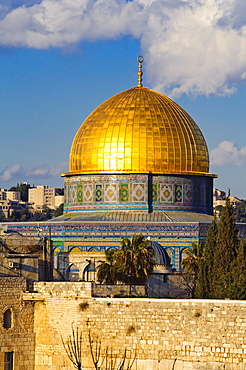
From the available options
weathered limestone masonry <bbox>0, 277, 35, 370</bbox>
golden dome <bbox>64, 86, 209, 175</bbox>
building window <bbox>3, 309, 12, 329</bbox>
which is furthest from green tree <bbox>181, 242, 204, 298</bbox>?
building window <bbox>3, 309, 12, 329</bbox>

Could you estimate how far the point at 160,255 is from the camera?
4016 centimetres

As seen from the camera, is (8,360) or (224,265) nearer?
(8,360)

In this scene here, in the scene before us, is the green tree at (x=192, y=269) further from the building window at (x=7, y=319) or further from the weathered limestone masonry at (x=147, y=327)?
the building window at (x=7, y=319)

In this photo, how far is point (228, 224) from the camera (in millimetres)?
31781

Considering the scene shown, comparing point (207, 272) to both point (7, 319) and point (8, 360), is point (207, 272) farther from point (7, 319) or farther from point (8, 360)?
point (8, 360)

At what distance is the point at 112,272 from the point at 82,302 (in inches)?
286

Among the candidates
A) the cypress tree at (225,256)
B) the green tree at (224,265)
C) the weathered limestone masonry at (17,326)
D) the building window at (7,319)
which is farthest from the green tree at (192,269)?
the building window at (7,319)

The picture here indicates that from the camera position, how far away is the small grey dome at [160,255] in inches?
1563

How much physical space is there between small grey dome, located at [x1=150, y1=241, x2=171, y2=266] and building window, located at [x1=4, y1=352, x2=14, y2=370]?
45.5 feet

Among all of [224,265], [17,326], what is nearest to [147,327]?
[17,326]

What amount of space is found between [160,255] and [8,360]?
1493cm

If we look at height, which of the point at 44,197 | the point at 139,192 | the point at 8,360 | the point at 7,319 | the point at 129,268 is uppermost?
the point at 44,197

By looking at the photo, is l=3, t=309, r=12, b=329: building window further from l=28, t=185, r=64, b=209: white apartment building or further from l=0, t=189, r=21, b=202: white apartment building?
l=0, t=189, r=21, b=202: white apartment building

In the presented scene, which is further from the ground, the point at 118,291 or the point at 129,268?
the point at 129,268
